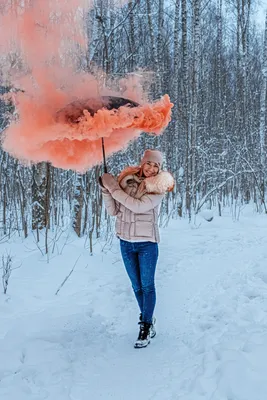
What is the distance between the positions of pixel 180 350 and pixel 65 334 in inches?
42.8

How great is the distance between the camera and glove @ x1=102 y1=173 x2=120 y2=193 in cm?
365

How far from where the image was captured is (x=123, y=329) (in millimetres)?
4133

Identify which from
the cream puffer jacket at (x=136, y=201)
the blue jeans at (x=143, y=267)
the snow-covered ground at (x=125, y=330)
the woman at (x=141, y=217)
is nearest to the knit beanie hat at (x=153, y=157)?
the woman at (x=141, y=217)

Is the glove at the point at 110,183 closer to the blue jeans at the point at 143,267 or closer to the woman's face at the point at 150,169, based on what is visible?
the woman's face at the point at 150,169

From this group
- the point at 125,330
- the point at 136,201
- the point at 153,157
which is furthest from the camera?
the point at 125,330

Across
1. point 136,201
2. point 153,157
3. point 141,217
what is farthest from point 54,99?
point 141,217

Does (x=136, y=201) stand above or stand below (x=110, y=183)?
below

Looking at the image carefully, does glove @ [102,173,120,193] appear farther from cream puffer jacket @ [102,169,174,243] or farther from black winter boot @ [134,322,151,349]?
black winter boot @ [134,322,151,349]

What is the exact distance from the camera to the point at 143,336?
3.73m

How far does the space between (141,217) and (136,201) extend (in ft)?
0.58

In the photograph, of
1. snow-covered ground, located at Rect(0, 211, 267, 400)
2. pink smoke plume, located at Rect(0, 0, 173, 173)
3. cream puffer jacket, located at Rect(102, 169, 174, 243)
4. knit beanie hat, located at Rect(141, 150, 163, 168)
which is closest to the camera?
snow-covered ground, located at Rect(0, 211, 267, 400)

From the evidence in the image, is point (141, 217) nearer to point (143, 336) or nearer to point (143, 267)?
point (143, 267)

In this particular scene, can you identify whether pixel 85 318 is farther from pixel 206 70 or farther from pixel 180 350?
pixel 206 70

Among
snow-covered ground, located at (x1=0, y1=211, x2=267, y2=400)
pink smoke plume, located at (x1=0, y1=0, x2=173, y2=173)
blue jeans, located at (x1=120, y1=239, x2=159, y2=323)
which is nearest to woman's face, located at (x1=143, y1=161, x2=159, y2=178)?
pink smoke plume, located at (x1=0, y1=0, x2=173, y2=173)
